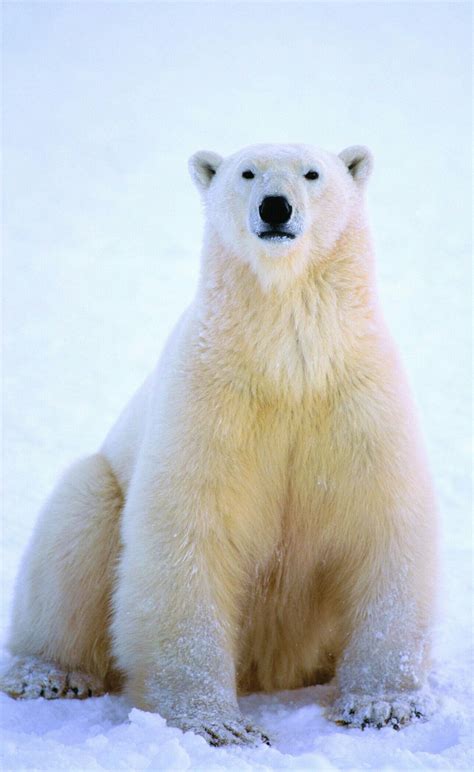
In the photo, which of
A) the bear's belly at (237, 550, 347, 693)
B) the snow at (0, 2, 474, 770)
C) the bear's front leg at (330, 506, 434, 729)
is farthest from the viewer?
the bear's belly at (237, 550, 347, 693)

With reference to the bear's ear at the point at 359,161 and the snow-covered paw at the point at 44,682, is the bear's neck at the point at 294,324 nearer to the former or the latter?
the bear's ear at the point at 359,161

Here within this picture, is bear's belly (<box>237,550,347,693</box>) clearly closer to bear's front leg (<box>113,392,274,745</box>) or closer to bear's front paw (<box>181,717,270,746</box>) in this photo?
bear's front leg (<box>113,392,274,745</box>)

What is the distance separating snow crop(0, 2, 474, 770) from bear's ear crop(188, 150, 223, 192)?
189 cm

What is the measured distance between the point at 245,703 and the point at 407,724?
708 millimetres

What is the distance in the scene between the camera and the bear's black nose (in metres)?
3.37

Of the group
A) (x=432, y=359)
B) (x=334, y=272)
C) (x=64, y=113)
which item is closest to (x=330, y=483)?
(x=334, y=272)

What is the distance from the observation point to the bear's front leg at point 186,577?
3.34 m

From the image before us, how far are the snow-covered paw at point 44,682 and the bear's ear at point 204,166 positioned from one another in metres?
2.05

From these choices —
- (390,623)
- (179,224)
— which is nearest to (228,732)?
(390,623)

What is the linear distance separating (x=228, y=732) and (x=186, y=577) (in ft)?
1.76

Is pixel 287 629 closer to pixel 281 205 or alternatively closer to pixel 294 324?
pixel 294 324

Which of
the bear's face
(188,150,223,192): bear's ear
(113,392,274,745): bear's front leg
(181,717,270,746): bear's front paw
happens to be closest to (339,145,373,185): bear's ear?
the bear's face

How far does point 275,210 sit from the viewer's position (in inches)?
133

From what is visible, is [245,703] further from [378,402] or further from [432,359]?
[432,359]
